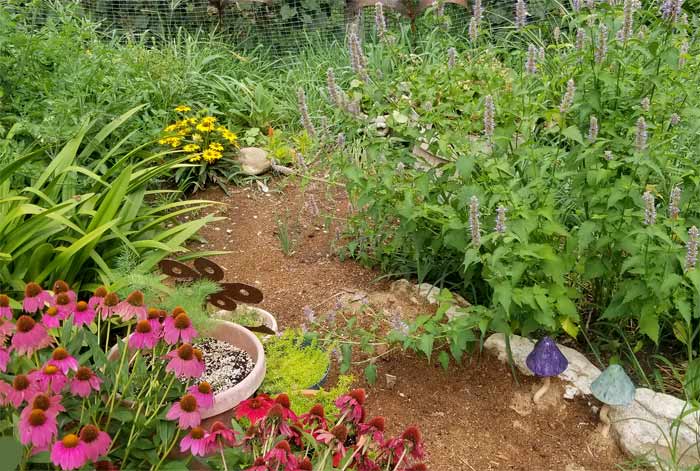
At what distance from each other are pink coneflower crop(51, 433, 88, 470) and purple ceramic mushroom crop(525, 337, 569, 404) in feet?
5.30

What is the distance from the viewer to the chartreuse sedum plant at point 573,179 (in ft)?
8.02

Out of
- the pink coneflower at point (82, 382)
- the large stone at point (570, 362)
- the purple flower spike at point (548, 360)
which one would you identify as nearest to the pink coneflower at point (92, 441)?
the pink coneflower at point (82, 382)

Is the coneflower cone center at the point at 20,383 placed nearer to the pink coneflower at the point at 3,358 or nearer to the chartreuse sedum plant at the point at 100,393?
the chartreuse sedum plant at the point at 100,393

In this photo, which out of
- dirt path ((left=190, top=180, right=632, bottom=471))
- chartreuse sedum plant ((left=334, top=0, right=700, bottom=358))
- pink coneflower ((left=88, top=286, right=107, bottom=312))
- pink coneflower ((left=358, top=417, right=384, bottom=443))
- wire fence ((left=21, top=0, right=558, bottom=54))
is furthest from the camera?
wire fence ((left=21, top=0, right=558, bottom=54))

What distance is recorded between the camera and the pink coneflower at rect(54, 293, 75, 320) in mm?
1922

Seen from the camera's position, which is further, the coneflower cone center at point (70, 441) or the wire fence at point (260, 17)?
the wire fence at point (260, 17)

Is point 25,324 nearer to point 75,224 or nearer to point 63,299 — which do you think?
point 63,299

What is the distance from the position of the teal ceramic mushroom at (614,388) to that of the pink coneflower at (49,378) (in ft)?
5.52

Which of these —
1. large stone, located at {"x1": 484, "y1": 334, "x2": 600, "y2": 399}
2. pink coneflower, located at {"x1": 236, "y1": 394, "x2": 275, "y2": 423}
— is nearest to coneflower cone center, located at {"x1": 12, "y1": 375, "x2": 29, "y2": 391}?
pink coneflower, located at {"x1": 236, "y1": 394, "x2": 275, "y2": 423}

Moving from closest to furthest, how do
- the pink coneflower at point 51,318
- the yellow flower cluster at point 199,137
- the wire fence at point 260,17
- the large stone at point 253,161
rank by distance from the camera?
the pink coneflower at point 51,318 → the yellow flower cluster at point 199,137 → the large stone at point 253,161 → the wire fence at point 260,17

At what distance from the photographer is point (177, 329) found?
184cm

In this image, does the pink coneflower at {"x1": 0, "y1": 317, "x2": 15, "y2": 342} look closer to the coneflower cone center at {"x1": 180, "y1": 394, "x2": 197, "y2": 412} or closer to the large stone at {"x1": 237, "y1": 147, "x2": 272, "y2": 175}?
the coneflower cone center at {"x1": 180, "y1": 394, "x2": 197, "y2": 412}

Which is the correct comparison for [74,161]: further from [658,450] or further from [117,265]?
[658,450]

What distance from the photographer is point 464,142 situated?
2.71 meters
